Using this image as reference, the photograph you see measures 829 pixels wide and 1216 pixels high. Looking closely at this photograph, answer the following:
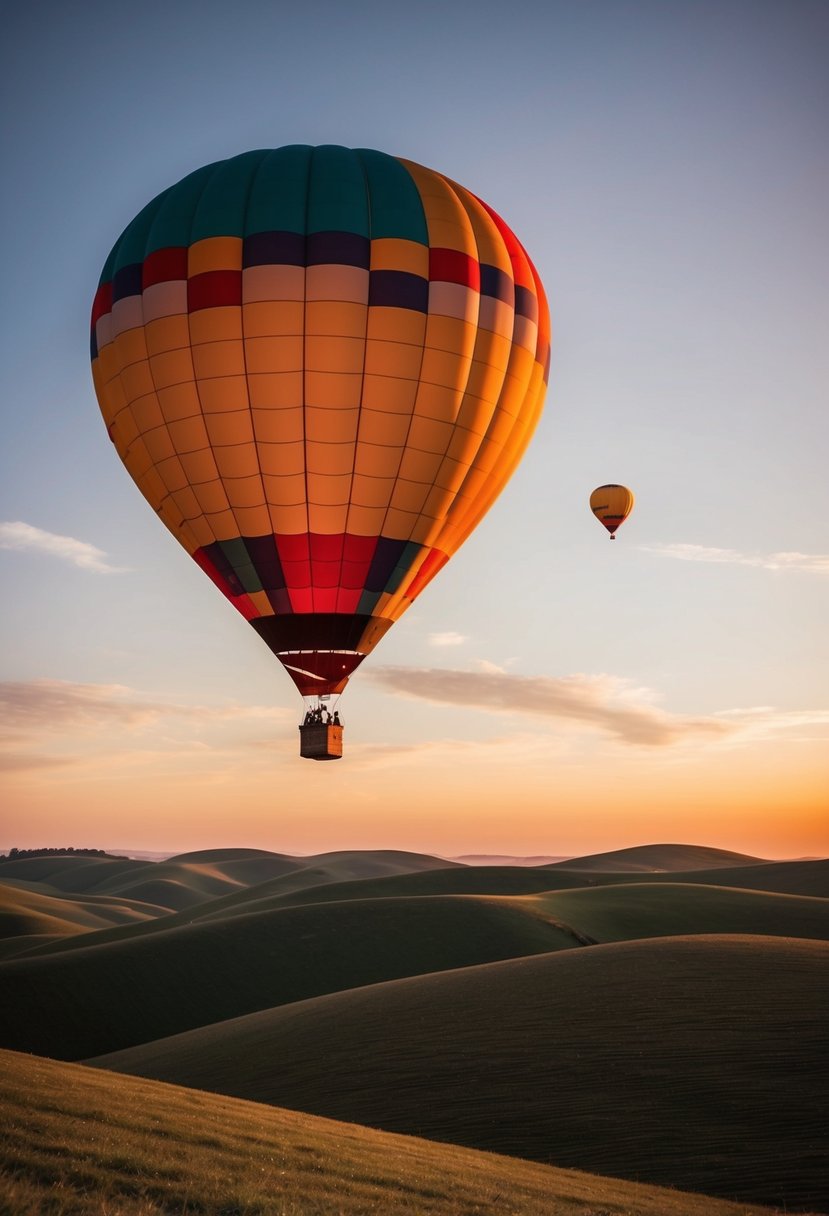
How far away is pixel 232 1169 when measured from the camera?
14312 mm

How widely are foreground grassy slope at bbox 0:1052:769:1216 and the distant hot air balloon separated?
38800 millimetres

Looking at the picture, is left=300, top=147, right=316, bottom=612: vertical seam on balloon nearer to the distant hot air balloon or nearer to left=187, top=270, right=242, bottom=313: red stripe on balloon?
left=187, top=270, right=242, bottom=313: red stripe on balloon

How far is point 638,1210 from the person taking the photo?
15.3 m

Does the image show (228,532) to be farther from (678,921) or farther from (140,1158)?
(678,921)

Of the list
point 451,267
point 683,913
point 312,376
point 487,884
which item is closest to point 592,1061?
point 312,376

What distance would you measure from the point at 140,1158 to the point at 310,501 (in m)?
18.9

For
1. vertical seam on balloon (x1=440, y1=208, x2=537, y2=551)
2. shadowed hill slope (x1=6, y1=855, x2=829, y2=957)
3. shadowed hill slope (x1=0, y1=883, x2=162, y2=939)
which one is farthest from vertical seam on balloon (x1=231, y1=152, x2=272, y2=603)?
shadowed hill slope (x1=0, y1=883, x2=162, y2=939)

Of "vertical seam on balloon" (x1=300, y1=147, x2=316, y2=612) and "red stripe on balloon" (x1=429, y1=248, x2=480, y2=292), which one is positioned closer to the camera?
"vertical seam on balloon" (x1=300, y1=147, x2=316, y2=612)

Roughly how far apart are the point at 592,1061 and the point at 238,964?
40266 mm

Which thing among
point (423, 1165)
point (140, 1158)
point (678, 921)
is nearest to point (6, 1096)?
point (140, 1158)

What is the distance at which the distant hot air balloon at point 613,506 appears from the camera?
180 ft

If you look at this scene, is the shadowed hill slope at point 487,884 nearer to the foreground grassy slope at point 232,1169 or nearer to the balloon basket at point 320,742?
the balloon basket at point 320,742

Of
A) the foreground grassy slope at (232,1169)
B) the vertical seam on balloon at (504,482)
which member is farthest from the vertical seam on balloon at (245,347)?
the foreground grassy slope at (232,1169)

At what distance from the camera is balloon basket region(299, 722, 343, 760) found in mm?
29391
